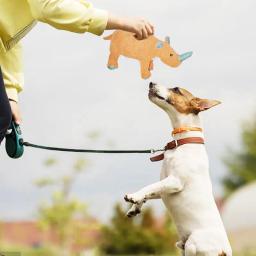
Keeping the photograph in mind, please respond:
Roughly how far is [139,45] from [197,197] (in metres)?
0.98

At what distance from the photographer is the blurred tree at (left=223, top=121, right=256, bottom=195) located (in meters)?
42.9

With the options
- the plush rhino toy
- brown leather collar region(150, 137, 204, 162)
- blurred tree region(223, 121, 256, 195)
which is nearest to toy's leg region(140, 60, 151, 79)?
the plush rhino toy

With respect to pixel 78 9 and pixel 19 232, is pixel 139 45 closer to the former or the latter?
pixel 78 9

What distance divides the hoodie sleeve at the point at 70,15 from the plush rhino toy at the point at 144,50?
41 centimetres

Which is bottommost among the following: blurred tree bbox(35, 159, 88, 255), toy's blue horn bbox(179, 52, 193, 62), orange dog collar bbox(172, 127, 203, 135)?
blurred tree bbox(35, 159, 88, 255)

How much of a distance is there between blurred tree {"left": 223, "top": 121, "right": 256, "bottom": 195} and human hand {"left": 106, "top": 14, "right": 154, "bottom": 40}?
127 feet

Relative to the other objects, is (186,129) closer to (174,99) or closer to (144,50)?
(174,99)

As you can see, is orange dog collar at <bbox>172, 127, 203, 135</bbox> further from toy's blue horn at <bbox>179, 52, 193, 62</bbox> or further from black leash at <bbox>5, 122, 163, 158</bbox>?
toy's blue horn at <bbox>179, 52, 193, 62</bbox>

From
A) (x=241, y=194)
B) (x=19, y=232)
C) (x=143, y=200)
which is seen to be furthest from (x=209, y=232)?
(x=241, y=194)

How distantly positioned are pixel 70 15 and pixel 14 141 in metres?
0.97

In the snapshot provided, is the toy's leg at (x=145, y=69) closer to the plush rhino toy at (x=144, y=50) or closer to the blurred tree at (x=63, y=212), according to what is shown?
the plush rhino toy at (x=144, y=50)

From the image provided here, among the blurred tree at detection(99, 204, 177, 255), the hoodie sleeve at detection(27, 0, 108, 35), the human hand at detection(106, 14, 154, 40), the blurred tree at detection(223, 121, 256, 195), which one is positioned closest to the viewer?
the hoodie sleeve at detection(27, 0, 108, 35)

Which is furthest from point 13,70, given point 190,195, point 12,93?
point 190,195

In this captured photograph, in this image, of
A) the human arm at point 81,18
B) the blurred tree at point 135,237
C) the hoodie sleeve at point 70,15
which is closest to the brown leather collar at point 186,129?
the human arm at point 81,18
